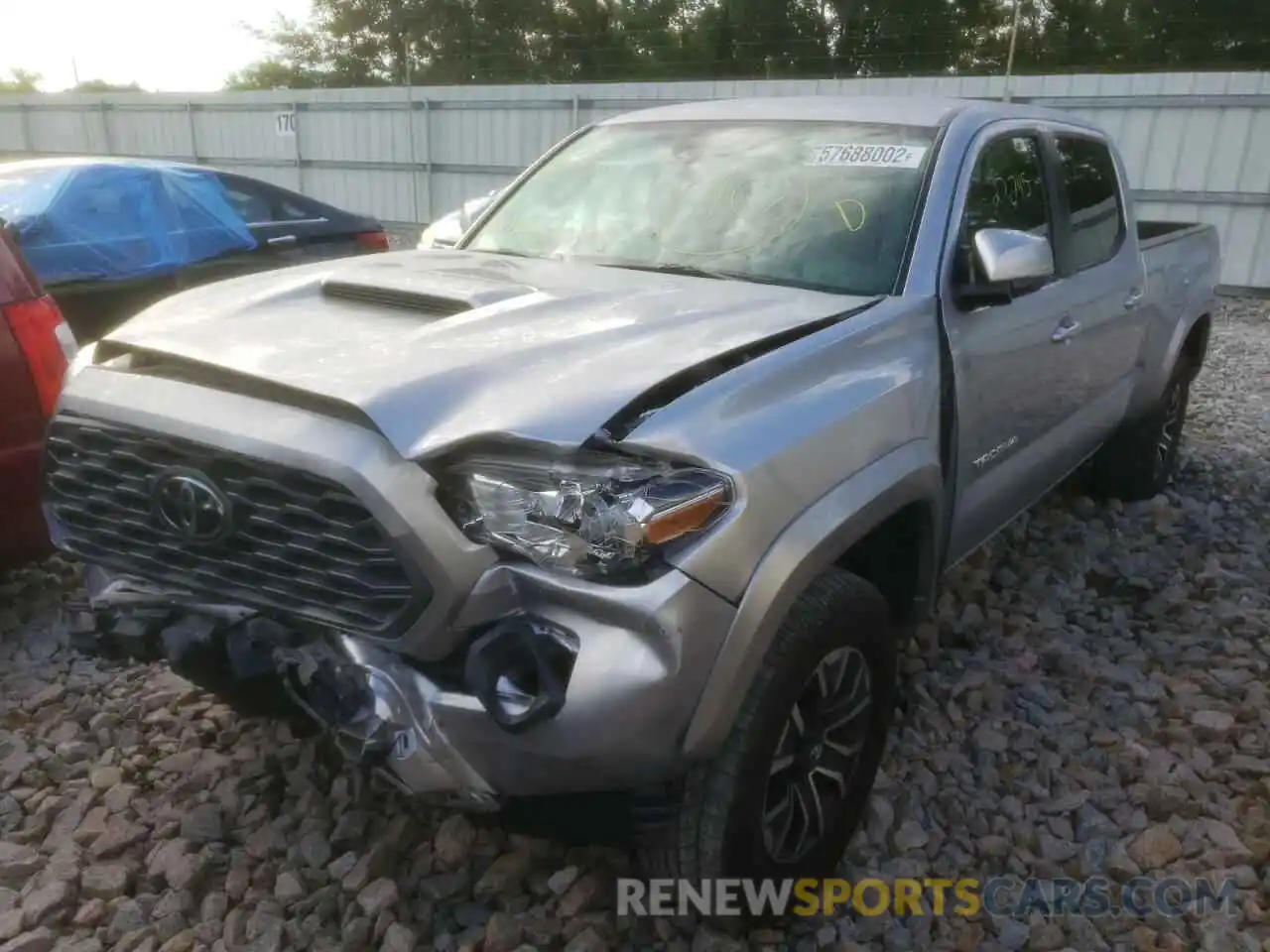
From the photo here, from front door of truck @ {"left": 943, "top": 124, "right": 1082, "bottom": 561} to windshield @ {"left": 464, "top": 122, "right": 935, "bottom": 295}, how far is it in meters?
0.22

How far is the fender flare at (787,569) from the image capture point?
1.80 m

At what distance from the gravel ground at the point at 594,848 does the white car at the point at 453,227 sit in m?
1.79

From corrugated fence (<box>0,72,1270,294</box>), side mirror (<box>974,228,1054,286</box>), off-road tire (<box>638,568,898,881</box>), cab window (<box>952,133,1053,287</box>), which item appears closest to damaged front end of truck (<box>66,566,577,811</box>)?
off-road tire (<box>638,568,898,881</box>)

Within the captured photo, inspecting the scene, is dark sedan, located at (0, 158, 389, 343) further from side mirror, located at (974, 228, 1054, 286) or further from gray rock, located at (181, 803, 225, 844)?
side mirror, located at (974, 228, 1054, 286)

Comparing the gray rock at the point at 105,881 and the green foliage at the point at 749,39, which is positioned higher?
the green foliage at the point at 749,39

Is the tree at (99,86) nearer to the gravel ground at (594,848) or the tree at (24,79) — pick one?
the tree at (24,79)

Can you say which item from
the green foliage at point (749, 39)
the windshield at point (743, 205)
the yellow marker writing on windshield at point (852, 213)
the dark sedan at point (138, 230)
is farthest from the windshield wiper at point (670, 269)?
the green foliage at point (749, 39)

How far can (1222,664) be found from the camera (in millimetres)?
3508

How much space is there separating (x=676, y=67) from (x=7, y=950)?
26.5m

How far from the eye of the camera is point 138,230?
20.0ft

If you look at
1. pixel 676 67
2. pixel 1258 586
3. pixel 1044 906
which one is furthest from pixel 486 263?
pixel 676 67

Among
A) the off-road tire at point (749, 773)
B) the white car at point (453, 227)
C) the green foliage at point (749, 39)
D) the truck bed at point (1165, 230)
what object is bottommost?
the off-road tire at point (749, 773)

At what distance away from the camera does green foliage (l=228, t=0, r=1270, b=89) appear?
2003cm

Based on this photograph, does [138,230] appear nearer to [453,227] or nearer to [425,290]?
[453,227]
